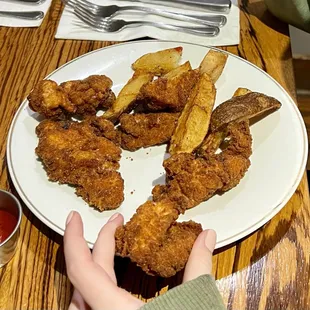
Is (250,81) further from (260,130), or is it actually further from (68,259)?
(68,259)

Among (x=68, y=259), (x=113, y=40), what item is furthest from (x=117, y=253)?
(x=113, y=40)

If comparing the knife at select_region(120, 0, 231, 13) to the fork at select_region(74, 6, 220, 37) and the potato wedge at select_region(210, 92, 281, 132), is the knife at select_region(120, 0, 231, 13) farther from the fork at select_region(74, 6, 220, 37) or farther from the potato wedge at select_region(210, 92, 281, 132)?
the potato wedge at select_region(210, 92, 281, 132)

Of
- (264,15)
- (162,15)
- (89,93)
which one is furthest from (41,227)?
(264,15)

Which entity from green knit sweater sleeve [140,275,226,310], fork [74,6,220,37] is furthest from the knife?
green knit sweater sleeve [140,275,226,310]

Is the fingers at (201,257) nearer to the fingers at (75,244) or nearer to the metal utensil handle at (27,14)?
the fingers at (75,244)

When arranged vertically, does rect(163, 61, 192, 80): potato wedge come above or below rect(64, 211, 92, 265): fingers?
above

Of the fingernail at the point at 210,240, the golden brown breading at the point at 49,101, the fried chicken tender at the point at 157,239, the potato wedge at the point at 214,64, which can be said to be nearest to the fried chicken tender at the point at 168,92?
the potato wedge at the point at 214,64
